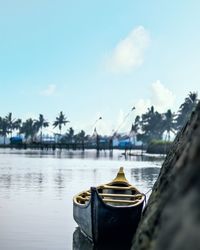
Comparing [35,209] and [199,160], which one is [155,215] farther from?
[35,209]

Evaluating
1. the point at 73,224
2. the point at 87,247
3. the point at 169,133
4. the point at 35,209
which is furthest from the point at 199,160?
the point at 169,133

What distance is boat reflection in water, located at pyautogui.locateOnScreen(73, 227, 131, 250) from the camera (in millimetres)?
14930

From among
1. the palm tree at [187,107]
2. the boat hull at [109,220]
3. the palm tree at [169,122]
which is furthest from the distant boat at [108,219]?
the palm tree at [169,122]

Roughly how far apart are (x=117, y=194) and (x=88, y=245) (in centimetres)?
279

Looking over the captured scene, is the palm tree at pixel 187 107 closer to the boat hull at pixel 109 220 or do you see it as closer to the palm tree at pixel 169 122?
the palm tree at pixel 169 122

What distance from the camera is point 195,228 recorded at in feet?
10.1

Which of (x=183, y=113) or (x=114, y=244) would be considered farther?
(x=183, y=113)

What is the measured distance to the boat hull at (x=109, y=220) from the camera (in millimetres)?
14250

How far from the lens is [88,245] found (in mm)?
15789

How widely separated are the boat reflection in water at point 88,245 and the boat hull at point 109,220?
0.54 ft

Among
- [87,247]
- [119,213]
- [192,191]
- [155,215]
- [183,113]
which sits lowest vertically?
[87,247]

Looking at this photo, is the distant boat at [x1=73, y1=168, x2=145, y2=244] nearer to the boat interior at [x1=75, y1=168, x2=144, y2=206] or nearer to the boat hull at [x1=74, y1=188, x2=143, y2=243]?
the boat hull at [x1=74, y1=188, x2=143, y2=243]

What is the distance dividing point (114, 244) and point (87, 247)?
1.11 metres

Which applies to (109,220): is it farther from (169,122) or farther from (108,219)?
(169,122)
